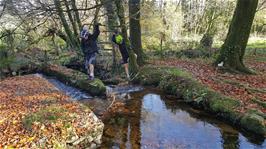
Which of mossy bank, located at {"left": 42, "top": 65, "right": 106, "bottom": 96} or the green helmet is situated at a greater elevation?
the green helmet

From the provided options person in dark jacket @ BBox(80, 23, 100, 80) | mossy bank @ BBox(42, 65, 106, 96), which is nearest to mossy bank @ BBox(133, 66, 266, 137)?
mossy bank @ BBox(42, 65, 106, 96)

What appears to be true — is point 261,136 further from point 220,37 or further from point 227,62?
point 220,37

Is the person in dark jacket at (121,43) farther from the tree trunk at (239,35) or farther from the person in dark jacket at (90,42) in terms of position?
the tree trunk at (239,35)

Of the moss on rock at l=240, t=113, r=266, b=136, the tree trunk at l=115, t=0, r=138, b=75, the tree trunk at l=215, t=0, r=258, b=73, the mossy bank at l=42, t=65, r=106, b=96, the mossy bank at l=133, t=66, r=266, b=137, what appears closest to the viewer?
the moss on rock at l=240, t=113, r=266, b=136

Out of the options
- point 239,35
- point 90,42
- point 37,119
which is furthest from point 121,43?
point 37,119

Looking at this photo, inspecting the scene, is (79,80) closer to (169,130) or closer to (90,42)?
(90,42)

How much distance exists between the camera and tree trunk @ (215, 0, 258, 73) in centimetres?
1366

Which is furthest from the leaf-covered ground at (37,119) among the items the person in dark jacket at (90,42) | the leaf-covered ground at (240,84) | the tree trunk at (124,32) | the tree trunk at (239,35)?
the tree trunk at (239,35)

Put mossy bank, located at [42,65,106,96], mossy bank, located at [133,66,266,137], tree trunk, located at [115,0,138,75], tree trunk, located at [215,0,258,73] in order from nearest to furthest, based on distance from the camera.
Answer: mossy bank, located at [133,66,266,137]
mossy bank, located at [42,65,106,96]
tree trunk, located at [115,0,138,75]
tree trunk, located at [215,0,258,73]

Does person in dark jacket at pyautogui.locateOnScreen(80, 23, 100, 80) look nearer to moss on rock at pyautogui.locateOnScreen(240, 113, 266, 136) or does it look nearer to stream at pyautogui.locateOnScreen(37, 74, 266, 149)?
stream at pyautogui.locateOnScreen(37, 74, 266, 149)

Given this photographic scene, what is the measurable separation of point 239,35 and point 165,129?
7.12 m

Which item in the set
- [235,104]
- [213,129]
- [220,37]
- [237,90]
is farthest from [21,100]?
[220,37]

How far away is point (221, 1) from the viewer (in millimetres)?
28172

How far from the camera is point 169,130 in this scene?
866 centimetres
